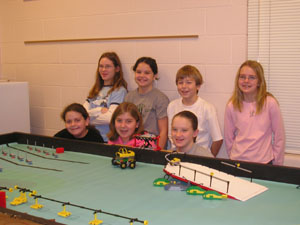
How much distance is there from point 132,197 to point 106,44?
8.17 feet

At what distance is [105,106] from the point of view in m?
3.76

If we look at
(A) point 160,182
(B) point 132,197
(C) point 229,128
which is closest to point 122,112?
(C) point 229,128

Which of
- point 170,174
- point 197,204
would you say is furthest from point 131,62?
point 197,204

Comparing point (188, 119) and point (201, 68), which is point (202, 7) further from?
point (188, 119)

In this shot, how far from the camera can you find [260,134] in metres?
2.98

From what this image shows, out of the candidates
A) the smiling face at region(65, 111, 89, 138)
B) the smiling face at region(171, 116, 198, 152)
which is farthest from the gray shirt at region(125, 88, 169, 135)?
the smiling face at region(171, 116, 198, 152)

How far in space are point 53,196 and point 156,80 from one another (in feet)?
6.92

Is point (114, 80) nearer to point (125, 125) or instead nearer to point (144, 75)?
point (144, 75)

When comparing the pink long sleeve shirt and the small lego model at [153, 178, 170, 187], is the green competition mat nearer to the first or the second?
the small lego model at [153, 178, 170, 187]

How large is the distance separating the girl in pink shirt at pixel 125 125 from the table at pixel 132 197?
0.45m

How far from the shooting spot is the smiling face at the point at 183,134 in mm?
2459

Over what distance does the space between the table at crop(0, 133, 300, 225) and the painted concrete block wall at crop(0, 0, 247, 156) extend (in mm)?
1421

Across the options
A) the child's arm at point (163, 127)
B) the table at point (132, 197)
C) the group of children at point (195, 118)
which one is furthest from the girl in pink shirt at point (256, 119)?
the table at point (132, 197)

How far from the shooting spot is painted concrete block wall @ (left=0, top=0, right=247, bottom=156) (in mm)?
3329
